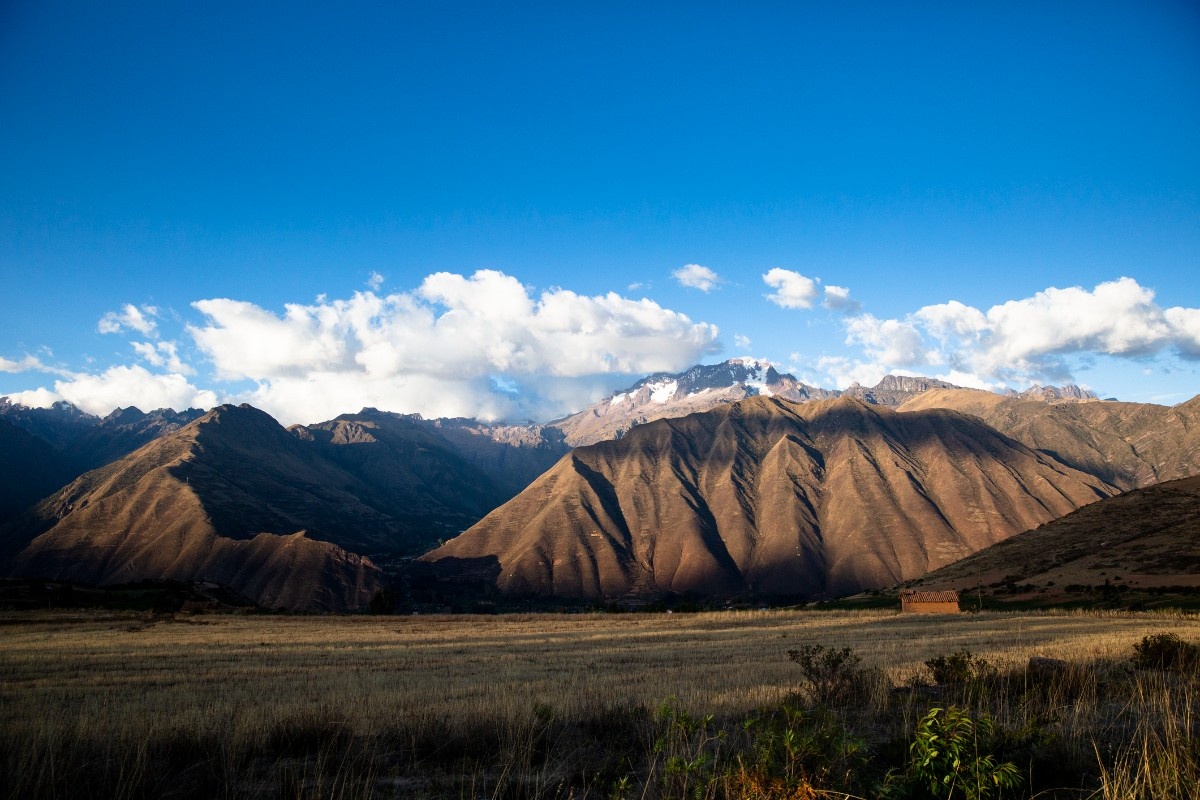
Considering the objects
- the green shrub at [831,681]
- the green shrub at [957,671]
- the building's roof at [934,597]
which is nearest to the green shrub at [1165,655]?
the green shrub at [957,671]

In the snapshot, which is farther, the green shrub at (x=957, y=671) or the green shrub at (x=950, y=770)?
the green shrub at (x=957, y=671)

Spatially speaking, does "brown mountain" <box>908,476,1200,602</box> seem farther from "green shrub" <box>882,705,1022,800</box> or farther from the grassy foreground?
"green shrub" <box>882,705,1022,800</box>

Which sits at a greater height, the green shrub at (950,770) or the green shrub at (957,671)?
the green shrub at (950,770)

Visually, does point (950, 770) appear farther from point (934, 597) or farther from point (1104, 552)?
point (1104, 552)

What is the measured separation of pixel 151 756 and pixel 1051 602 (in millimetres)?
86431

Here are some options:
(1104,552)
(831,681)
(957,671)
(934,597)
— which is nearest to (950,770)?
(831,681)

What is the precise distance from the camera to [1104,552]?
9650 centimetres

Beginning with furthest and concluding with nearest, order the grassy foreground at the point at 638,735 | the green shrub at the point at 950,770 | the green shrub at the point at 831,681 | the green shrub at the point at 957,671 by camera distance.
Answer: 1. the green shrub at the point at 957,671
2. the green shrub at the point at 831,681
3. the grassy foreground at the point at 638,735
4. the green shrub at the point at 950,770

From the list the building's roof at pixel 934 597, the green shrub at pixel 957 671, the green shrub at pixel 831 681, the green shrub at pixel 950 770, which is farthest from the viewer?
the building's roof at pixel 934 597

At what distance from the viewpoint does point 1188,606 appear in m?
54.5

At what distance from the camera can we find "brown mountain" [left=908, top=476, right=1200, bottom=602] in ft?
261

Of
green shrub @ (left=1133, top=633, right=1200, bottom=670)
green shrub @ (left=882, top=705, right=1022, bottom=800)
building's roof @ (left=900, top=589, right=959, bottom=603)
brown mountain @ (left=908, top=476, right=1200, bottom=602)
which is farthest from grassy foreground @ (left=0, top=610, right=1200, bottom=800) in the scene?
brown mountain @ (left=908, top=476, right=1200, bottom=602)

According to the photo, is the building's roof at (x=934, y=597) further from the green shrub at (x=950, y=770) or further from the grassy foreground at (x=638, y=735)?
the green shrub at (x=950, y=770)

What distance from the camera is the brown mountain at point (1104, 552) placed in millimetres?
79438
